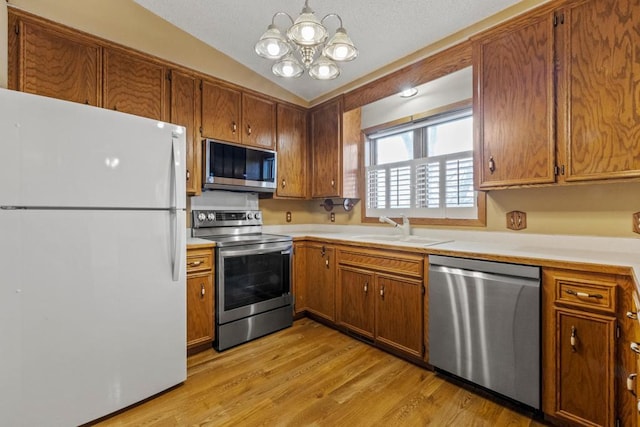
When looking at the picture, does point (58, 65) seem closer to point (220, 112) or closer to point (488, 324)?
point (220, 112)

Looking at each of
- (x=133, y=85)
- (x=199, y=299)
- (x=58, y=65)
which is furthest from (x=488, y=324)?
(x=58, y=65)

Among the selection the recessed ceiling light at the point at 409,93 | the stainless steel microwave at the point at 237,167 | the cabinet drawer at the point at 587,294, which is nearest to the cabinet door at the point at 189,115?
the stainless steel microwave at the point at 237,167

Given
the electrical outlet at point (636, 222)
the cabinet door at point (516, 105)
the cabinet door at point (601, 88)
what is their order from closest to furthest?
1. the cabinet door at point (601, 88)
2. the electrical outlet at point (636, 222)
3. the cabinet door at point (516, 105)

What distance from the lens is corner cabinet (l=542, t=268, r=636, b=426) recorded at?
53.2 inches

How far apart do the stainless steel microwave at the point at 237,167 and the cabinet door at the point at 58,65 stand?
877 millimetres

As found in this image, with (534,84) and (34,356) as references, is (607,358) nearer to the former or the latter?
(534,84)

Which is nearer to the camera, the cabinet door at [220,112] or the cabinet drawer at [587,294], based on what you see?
the cabinet drawer at [587,294]

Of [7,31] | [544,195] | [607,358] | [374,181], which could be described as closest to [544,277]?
[607,358]

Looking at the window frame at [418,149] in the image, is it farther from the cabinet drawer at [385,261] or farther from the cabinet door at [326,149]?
the cabinet drawer at [385,261]

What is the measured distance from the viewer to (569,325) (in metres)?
1.48

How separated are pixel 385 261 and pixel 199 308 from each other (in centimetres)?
Answer: 149

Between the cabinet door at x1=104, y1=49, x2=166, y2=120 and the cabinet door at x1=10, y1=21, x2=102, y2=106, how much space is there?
61mm

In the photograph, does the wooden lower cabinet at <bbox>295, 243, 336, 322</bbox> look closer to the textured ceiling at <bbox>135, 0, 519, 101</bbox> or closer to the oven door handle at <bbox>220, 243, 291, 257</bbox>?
the oven door handle at <bbox>220, 243, 291, 257</bbox>

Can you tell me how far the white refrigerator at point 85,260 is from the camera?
53.5 inches
